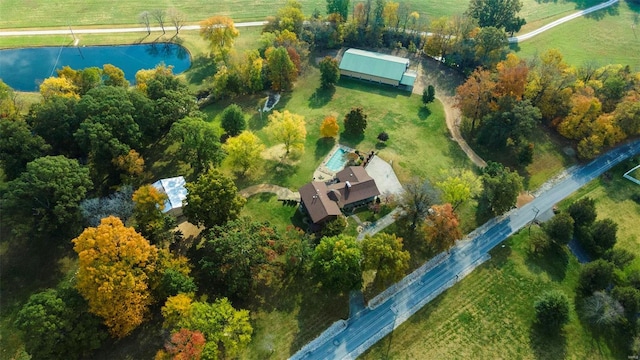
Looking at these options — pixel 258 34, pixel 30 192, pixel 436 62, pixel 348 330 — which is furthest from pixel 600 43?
pixel 30 192

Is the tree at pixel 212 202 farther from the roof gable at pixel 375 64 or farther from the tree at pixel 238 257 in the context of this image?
the roof gable at pixel 375 64

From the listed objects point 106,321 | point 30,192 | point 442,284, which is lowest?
point 442,284

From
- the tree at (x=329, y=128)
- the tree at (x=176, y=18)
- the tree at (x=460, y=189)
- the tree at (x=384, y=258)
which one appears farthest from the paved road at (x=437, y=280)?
the tree at (x=176, y=18)

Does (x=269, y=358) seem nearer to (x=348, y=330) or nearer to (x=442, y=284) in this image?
(x=348, y=330)

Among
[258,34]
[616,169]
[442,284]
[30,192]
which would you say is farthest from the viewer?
[258,34]

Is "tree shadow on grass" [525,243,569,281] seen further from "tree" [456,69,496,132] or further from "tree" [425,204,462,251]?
"tree" [456,69,496,132]

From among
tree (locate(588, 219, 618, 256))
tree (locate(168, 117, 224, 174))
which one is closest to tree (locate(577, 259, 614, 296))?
tree (locate(588, 219, 618, 256))

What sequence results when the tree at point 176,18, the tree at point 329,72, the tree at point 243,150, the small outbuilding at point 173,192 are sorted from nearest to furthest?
the small outbuilding at point 173,192 → the tree at point 243,150 → the tree at point 329,72 → the tree at point 176,18

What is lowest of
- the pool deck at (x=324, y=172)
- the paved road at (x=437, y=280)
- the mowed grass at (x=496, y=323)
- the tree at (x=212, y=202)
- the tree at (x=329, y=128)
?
the mowed grass at (x=496, y=323)
